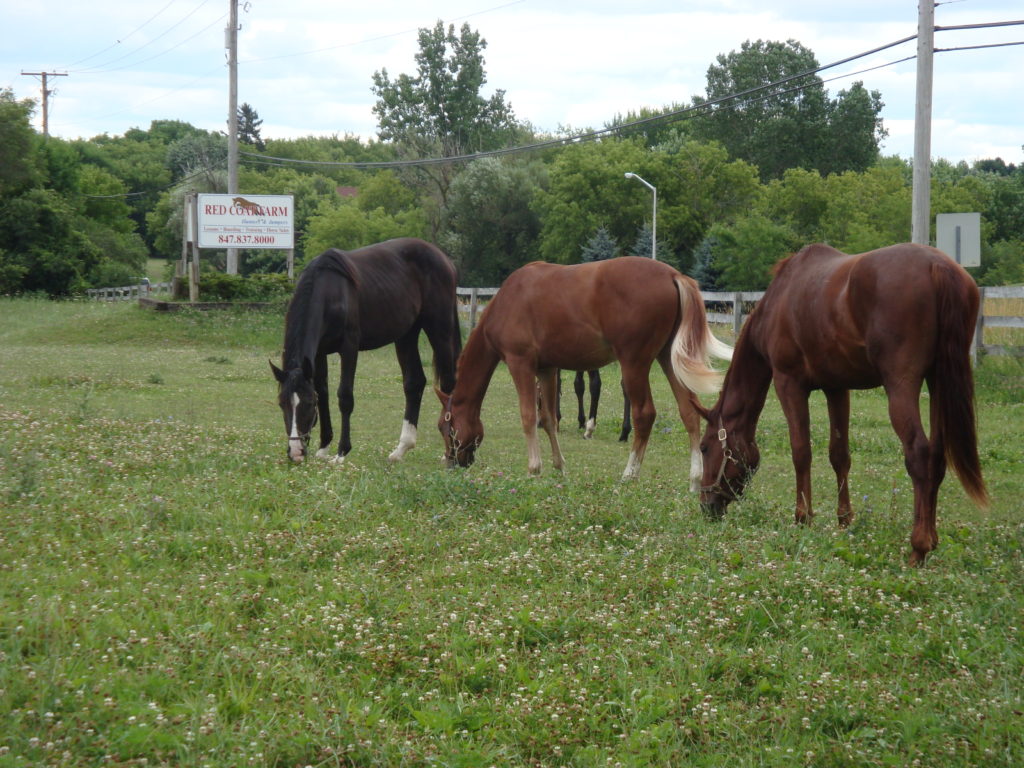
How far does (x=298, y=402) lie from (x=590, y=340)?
108 inches

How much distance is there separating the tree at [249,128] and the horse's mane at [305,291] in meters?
99.4

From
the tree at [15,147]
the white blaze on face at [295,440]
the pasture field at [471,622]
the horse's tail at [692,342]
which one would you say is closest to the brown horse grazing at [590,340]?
the horse's tail at [692,342]

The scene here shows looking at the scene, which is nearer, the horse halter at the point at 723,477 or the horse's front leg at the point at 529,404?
the horse halter at the point at 723,477

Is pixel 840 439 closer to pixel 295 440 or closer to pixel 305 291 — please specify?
pixel 295 440

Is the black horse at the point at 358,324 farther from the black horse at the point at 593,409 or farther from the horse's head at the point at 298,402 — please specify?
the black horse at the point at 593,409

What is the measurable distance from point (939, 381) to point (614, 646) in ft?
8.80

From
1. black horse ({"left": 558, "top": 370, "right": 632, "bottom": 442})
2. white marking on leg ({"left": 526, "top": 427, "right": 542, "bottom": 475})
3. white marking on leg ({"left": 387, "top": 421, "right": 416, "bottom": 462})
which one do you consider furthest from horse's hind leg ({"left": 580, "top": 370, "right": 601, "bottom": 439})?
white marking on leg ({"left": 526, "top": 427, "right": 542, "bottom": 475})

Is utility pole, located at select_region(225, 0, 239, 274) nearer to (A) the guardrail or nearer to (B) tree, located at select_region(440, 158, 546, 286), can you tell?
(A) the guardrail

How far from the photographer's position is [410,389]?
1141 centimetres

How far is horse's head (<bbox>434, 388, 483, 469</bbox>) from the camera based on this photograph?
9688 mm

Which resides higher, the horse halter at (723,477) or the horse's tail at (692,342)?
the horse's tail at (692,342)

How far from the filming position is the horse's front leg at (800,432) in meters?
6.74

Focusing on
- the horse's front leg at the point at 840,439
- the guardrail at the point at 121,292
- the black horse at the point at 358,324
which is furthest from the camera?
the guardrail at the point at 121,292

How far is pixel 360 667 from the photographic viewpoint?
4.03 metres
